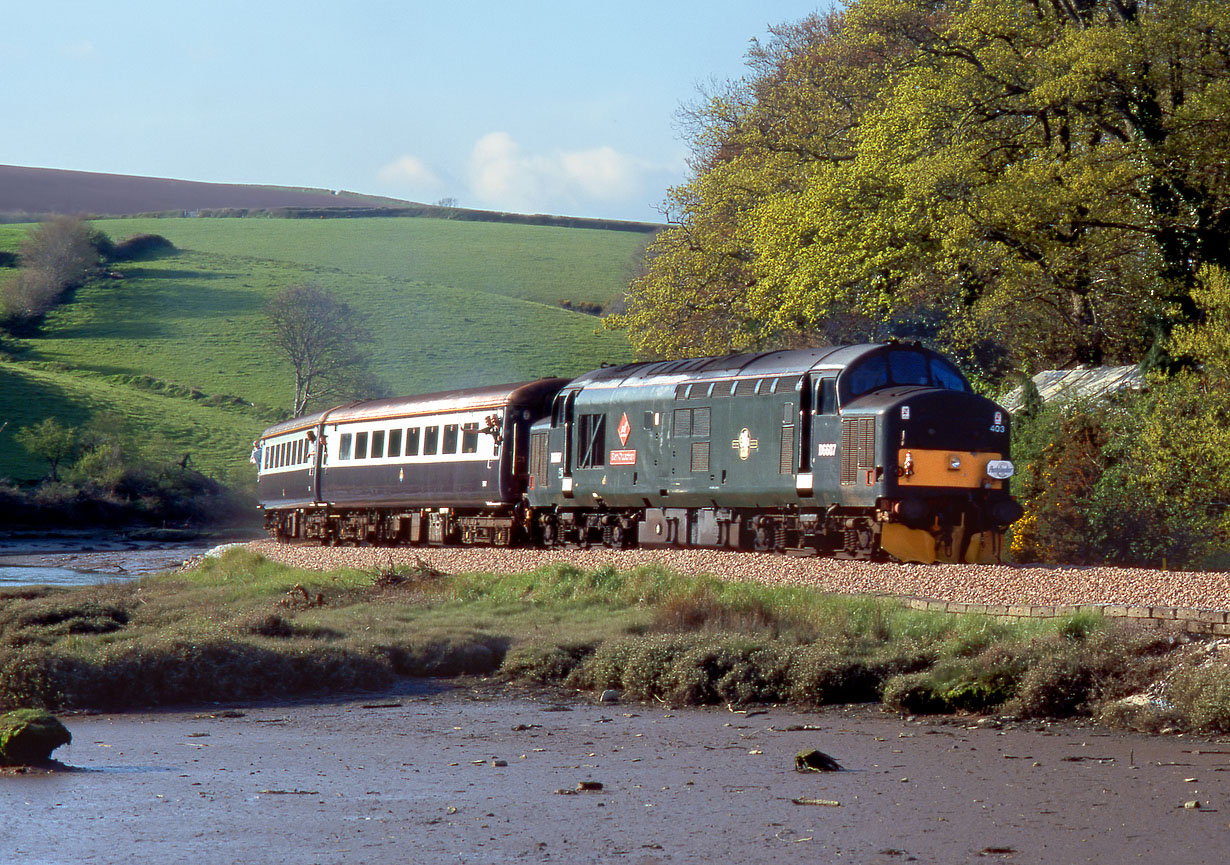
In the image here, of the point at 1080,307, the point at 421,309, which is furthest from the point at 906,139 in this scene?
the point at 421,309

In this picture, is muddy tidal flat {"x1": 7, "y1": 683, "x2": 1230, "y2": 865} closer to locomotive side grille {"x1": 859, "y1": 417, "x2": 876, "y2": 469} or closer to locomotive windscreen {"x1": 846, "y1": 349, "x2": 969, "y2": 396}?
locomotive side grille {"x1": 859, "y1": 417, "x2": 876, "y2": 469}

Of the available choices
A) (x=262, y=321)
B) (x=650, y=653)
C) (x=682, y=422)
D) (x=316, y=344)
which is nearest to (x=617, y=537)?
(x=682, y=422)

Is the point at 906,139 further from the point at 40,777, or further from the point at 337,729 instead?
the point at 40,777

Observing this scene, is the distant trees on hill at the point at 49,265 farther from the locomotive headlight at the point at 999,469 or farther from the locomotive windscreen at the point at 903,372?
the locomotive headlight at the point at 999,469

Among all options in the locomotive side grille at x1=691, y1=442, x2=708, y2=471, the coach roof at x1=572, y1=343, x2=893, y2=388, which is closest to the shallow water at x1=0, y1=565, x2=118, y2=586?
the coach roof at x1=572, y1=343, x2=893, y2=388

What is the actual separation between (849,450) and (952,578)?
136 inches

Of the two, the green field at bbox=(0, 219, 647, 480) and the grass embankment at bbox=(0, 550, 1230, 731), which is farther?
the green field at bbox=(0, 219, 647, 480)

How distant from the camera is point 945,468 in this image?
20766 millimetres

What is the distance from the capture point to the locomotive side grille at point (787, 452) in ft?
72.2

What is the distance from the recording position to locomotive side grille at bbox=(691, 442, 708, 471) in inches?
934

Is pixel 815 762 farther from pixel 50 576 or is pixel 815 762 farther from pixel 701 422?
pixel 50 576

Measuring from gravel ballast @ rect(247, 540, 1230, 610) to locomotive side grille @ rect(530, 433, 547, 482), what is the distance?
10.8 ft

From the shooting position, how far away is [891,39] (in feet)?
117

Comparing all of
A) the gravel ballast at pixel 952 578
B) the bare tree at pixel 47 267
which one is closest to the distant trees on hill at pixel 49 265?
the bare tree at pixel 47 267
